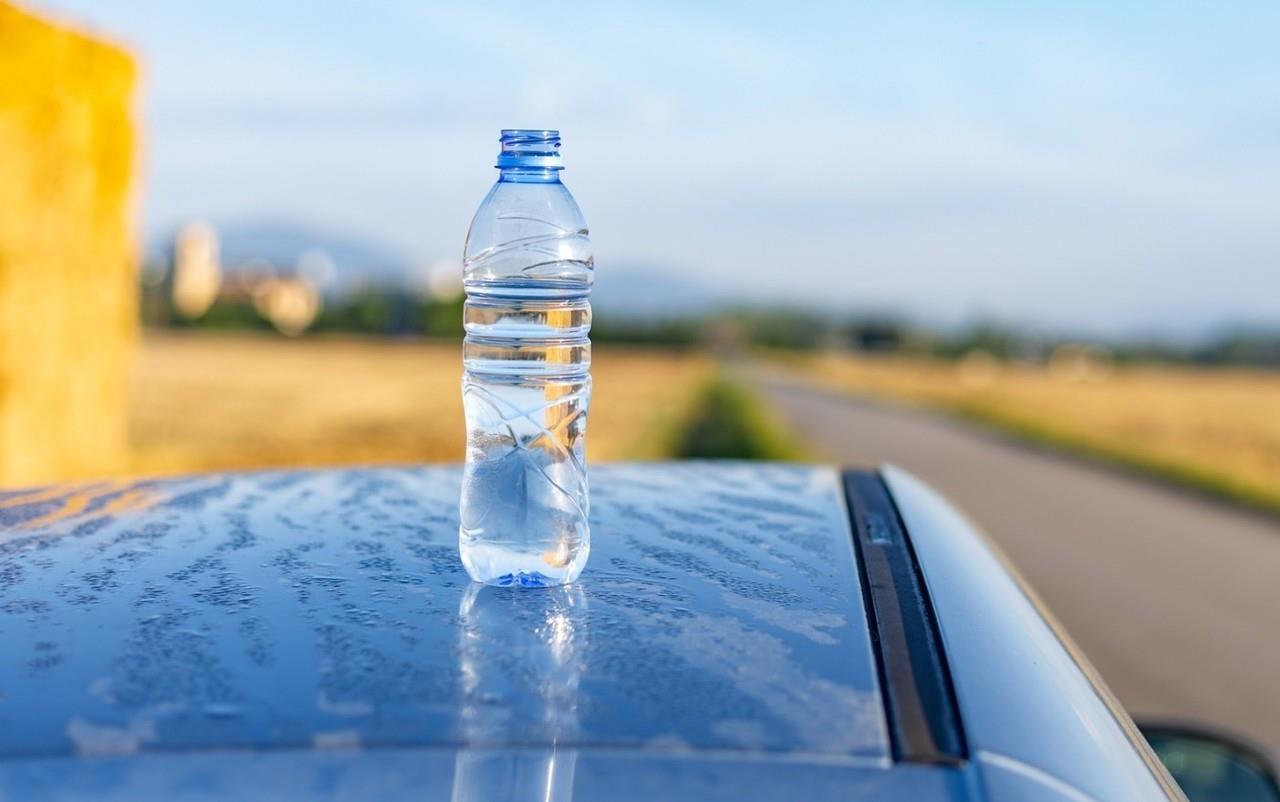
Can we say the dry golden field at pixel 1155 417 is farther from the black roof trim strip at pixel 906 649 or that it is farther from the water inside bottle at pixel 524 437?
the black roof trim strip at pixel 906 649

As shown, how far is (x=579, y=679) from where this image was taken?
1294 mm

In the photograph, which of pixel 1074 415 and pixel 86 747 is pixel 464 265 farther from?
pixel 1074 415

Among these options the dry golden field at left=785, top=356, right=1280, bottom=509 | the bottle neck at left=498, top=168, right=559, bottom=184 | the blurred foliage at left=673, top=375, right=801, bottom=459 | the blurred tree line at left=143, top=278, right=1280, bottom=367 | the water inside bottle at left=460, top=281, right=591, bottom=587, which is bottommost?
the blurred tree line at left=143, top=278, right=1280, bottom=367

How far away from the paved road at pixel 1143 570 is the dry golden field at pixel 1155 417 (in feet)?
2.80

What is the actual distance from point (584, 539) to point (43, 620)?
2.11 ft

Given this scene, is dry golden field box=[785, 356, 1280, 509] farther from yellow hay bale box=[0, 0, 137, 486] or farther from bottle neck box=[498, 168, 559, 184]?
bottle neck box=[498, 168, 559, 184]

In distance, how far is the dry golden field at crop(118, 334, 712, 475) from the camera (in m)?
20.0

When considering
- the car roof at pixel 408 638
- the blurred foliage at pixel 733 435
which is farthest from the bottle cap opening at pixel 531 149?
the blurred foliage at pixel 733 435

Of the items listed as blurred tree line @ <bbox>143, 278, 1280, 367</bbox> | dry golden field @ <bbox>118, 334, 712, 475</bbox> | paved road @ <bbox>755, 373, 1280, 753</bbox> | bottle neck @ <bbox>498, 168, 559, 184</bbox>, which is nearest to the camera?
bottle neck @ <bbox>498, 168, 559, 184</bbox>

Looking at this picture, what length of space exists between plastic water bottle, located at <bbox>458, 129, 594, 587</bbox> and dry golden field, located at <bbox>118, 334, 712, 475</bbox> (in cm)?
694

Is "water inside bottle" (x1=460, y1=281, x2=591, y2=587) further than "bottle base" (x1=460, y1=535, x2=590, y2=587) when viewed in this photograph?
Yes

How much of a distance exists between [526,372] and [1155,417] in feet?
131

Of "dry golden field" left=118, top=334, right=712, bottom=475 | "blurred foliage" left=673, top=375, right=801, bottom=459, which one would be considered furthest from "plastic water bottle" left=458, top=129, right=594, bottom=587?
"blurred foliage" left=673, top=375, right=801, bottom=459

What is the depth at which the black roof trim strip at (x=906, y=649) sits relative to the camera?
119 cm
